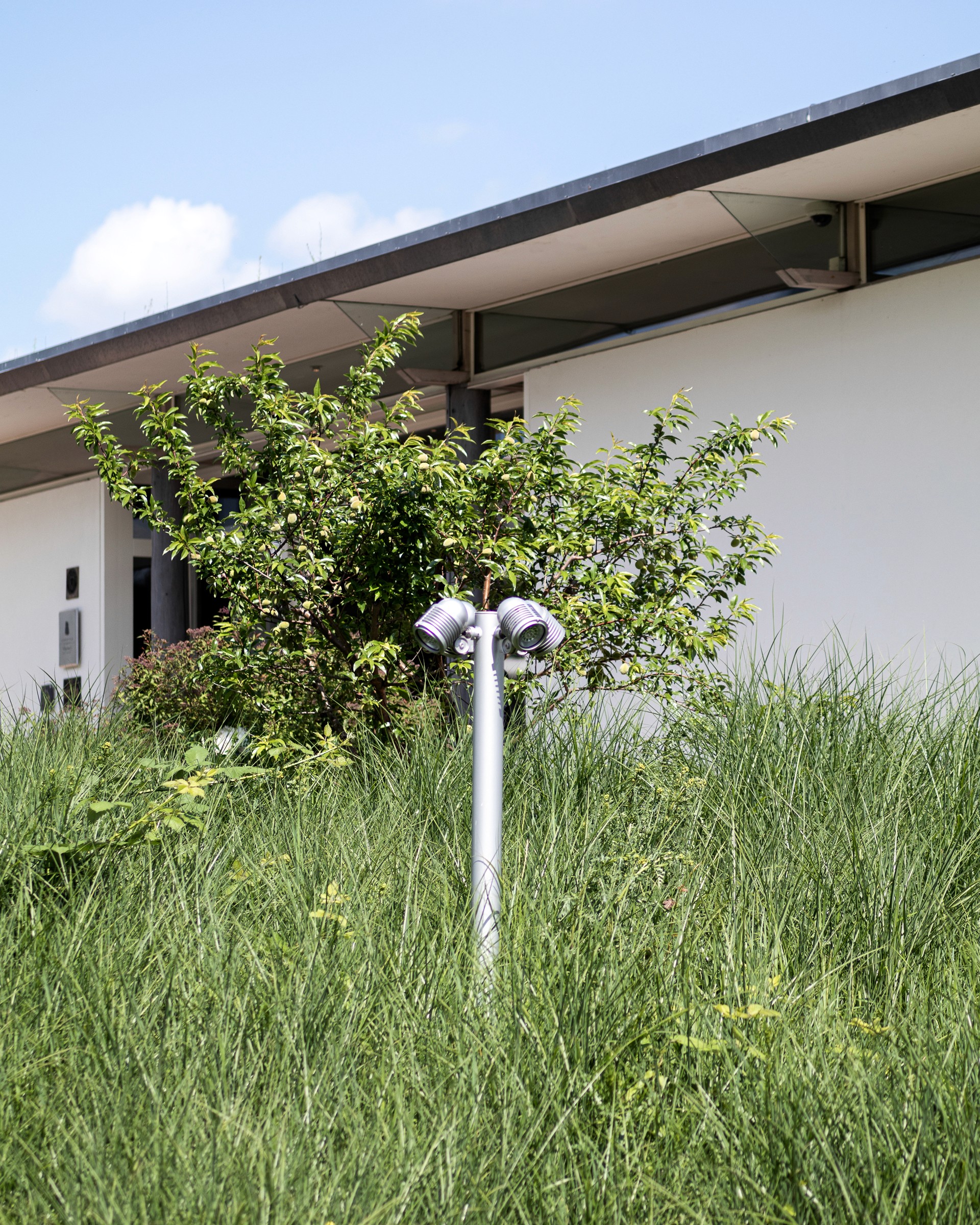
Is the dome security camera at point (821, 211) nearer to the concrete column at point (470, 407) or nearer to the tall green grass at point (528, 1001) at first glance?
the concrete column at point (470, 407)

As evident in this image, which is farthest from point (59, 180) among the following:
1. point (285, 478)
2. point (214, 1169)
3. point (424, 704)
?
point (214, 1169)

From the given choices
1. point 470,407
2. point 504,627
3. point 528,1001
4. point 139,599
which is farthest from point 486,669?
point 139,599

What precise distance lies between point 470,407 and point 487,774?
7575 mm

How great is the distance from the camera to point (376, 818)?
405 centimetres

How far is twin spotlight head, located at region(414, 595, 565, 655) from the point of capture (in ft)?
9.62

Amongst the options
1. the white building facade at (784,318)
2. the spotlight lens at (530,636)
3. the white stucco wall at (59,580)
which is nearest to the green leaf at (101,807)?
the spotlight lens at (530,636)

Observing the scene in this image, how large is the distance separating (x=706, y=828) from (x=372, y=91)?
884 centimetres

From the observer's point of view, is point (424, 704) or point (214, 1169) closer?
point (214, 1169)

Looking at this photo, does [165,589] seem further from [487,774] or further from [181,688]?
[487,774]

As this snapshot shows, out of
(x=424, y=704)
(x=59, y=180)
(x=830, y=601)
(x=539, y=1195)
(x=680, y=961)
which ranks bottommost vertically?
(x=539, y=1195)

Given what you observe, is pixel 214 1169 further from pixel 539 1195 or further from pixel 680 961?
pixel 680 961

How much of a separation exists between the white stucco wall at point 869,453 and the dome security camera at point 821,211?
496mm

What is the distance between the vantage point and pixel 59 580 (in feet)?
48.4

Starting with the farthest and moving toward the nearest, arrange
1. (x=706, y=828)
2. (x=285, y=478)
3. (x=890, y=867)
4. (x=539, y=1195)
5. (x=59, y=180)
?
(x=59, y=180)
(x=285, y=478)
(x=706, y=828)
(x=890, y=867)
(x=539, y=1195)
